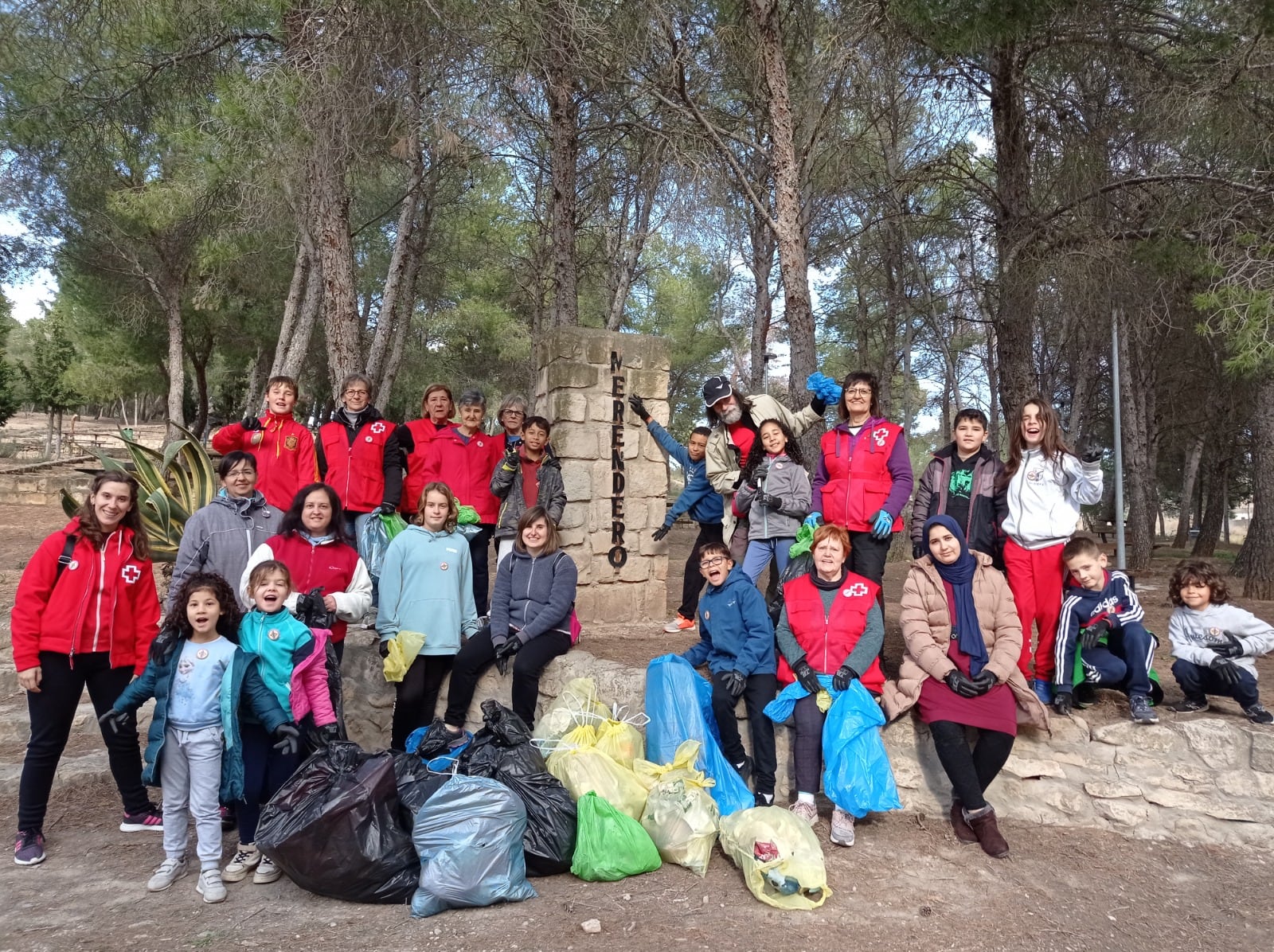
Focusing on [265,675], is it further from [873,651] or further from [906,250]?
[906,250]

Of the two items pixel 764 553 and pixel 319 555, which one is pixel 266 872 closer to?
pixel 319 555

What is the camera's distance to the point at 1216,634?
3.87 m

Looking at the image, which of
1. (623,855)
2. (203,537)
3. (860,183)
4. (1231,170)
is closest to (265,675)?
(203,537)

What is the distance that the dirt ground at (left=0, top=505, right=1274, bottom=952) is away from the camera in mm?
2816

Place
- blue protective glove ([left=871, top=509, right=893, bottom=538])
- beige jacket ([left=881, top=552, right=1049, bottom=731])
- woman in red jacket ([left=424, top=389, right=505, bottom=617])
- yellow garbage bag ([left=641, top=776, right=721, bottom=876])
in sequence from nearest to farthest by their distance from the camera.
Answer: yellow garbage bag ([left=641, top=776, right=721, bottom=876])
beige jacket ([left=881, top=552, right=1049, bottom=731])
blue protective glove ([left=871, top=509, right=893, bottom=538])
woman in red jacket ([left=424, top=389, right=505, bottom=617])

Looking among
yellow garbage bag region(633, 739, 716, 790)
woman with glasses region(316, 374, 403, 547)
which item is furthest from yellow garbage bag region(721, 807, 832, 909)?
woman with glasses region(316, 374, 403, 547)

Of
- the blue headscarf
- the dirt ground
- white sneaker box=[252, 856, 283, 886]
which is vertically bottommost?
the dirt ground

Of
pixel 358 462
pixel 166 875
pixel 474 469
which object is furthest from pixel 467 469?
pixel 166 875

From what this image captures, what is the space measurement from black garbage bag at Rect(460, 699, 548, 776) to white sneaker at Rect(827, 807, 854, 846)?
125 centimetres

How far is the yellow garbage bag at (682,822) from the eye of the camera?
10.8 ft

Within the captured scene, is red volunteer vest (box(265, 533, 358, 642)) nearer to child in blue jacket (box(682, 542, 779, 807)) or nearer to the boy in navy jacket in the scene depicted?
child in blue jacket (box(682, 542, 779, 807))

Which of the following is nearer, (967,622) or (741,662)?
(967,622)

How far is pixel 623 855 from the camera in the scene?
3209 millimetres

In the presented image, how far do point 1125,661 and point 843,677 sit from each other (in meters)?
1.36
